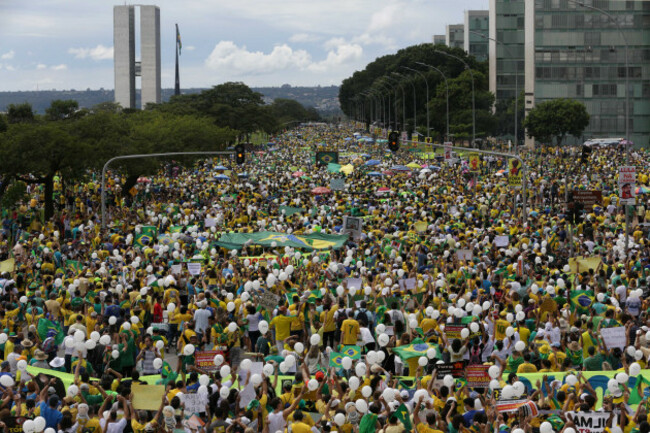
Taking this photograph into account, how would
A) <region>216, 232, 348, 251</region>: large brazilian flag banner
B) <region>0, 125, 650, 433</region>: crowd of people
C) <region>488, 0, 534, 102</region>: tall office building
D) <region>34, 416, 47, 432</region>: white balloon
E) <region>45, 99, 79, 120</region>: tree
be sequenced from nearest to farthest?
<region>34, 416, 47, 432</region>: white balloon < <region>0, 125, 650, 433</region>: crowd of people < <region>216, 232, 348, 251</region>: large brazilian flag banner < <region>45, 99, 79, 120</region>: tree < <region>488, 0, 534, 102</region>: tall office building

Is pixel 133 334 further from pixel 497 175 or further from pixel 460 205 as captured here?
pixel 497 175

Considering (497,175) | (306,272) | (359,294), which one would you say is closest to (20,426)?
(359,294)

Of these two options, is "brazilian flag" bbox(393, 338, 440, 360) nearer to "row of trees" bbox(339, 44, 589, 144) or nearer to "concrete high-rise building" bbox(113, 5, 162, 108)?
"row of trees" bbox(339, 44, 589, 144)

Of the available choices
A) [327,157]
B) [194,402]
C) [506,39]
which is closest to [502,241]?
[194,402]

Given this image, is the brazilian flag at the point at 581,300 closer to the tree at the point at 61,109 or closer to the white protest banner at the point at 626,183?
the white protest banner at the point at 626,183

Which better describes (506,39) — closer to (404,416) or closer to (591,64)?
(591,64)

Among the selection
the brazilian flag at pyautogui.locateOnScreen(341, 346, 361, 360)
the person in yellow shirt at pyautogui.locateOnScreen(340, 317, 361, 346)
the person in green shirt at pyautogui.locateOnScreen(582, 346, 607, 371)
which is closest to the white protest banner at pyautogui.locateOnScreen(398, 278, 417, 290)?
the person in yellow shirt at pyautogui.locateOnScreen(340, 317, 361, 346)

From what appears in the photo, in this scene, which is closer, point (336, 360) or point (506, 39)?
point (336, 360)

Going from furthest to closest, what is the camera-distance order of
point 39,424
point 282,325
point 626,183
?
point 626,183, point 282,325, point 39,424
